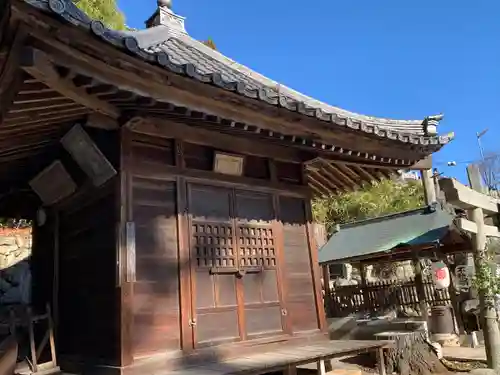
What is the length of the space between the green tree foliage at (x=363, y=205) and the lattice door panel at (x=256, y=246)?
17527 millimetres

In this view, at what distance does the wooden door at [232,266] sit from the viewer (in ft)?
16.1

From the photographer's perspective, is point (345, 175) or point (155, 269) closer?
point (155, 269)

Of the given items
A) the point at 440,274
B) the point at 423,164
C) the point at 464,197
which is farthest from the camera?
the point at 440,274

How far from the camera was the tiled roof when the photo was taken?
302 cm

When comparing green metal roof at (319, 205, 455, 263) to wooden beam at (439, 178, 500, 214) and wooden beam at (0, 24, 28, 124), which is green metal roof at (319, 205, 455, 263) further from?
wooden beam at (0, 24, 28, 124)

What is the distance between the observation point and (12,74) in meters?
3.15

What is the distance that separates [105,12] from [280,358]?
1310 centimetres

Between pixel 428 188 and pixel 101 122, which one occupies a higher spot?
pixel 428 188

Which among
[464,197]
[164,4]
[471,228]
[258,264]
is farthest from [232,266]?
[164,4]

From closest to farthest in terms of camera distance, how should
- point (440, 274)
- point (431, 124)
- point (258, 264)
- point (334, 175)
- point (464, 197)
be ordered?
point (258, 264) < point (431, 124) < point (464, 197) < point (334, 175) < point (440, 274)

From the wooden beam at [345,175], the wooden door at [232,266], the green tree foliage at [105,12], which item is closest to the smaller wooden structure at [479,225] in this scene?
the wooden beam at [345,175]

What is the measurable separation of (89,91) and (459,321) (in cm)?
1389

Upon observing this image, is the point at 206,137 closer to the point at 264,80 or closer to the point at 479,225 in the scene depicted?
the point at 264,80

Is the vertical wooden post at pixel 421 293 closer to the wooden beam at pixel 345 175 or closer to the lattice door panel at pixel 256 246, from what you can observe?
the wooden beam at pixel 345 175
